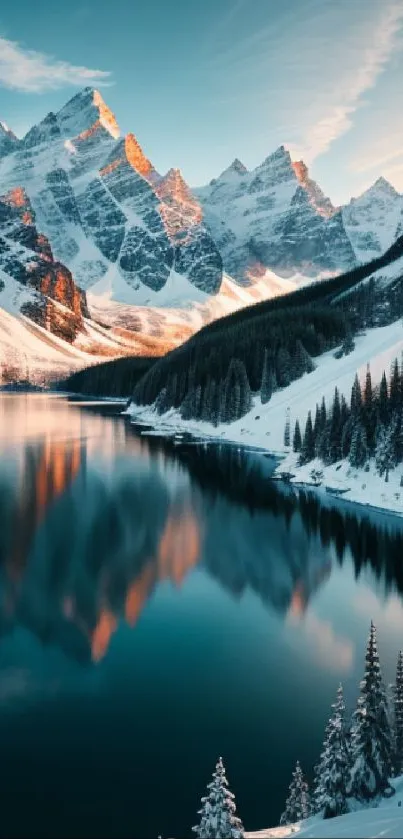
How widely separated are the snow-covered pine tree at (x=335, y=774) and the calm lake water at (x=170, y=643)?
8.78 feet

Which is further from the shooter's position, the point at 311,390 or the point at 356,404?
the point at 311,390

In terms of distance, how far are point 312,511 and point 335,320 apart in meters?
112

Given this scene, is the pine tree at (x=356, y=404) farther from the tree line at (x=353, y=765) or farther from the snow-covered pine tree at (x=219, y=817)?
the snow-covered pine tree at (x=219, y=817)

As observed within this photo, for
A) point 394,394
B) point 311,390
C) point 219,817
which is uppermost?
point 311,390

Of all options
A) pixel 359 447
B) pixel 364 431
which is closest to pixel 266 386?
pixel 364 431

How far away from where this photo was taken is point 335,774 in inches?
801

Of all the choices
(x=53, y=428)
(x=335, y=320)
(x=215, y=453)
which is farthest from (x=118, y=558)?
(x=335, y=320)

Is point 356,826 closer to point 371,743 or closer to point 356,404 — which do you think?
point 371,743

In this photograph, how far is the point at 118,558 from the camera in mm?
50375

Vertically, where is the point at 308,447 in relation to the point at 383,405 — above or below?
Answer: below

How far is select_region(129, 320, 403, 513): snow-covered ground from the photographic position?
2894 inches

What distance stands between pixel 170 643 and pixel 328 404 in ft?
243

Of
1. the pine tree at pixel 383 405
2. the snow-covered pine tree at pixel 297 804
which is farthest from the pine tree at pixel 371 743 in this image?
the pine tree at pixel 383 405

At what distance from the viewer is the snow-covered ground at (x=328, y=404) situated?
73.5m
